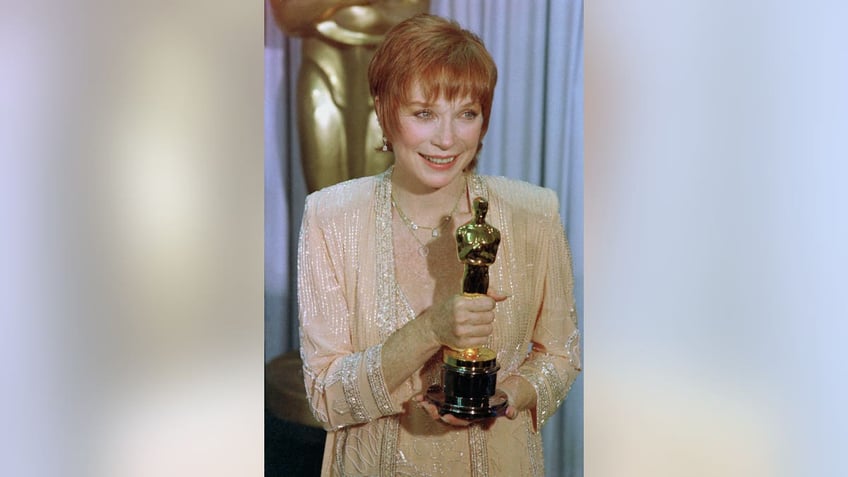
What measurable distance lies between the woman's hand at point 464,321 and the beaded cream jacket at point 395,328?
7 centimetres

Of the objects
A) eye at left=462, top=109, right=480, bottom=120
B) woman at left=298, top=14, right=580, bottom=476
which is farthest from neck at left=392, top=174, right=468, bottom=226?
eye at left=462, top=109, right=480, bottom=120

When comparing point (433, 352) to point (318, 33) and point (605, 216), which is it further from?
point (318, 33)

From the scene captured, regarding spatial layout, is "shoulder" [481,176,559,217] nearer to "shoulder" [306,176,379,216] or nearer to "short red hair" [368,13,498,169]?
"short red hair" [368,13,498,169]

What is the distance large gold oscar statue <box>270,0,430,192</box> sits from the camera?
1.47 meters

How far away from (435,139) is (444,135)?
2 cm

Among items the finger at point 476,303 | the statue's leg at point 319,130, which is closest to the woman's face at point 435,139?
the statue's leg at point 319,130

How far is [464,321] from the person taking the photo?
4.42 ft

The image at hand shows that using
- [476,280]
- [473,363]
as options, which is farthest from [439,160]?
[473,363]

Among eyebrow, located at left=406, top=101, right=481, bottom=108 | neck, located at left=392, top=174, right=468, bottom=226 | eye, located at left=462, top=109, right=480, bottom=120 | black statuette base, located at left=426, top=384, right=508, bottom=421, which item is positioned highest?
eyebrow, located at left=406, top=101, right=481, bottom=108

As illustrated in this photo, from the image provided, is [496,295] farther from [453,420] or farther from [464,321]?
[453,420]

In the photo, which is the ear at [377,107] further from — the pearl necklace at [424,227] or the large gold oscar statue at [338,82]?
the pearl necklace at [424,227]

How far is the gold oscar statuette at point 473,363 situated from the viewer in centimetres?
136

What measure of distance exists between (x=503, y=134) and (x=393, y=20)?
0.89ft

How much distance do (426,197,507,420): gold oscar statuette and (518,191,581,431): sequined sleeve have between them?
4.6 inches
